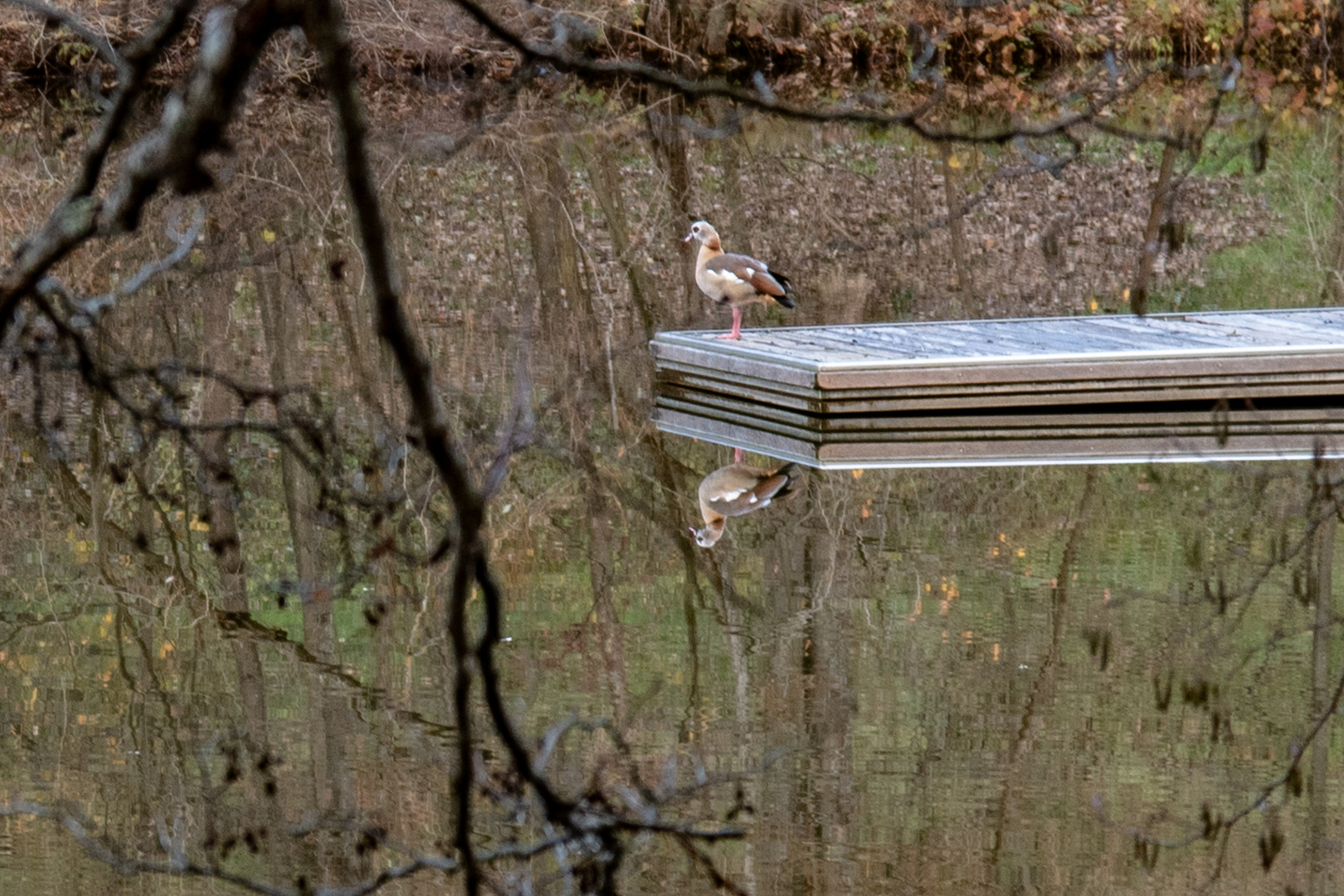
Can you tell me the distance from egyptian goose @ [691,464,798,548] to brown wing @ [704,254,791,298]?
46.9 inches

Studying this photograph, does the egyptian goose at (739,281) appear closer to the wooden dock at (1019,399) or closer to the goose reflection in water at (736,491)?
the wooden dock at (1019,399)

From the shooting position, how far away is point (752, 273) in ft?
32.6

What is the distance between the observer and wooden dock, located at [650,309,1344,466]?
9359 millimetres

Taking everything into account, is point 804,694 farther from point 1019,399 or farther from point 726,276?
point 726,276

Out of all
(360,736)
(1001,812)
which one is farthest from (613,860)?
(360,736)

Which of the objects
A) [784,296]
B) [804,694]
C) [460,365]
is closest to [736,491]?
[784,296]

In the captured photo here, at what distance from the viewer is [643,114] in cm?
2534

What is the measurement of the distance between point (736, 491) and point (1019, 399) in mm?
1881

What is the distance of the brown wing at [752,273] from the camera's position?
9.89 meters

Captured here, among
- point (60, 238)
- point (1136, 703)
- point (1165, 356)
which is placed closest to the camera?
point (60, 238)

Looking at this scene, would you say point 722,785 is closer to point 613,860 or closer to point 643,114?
point 613,860

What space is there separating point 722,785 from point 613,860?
356cm

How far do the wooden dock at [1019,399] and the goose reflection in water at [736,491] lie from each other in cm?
25

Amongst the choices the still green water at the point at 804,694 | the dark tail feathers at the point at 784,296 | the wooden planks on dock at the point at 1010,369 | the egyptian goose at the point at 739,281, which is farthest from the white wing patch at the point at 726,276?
the still green water at the point at 804,694
